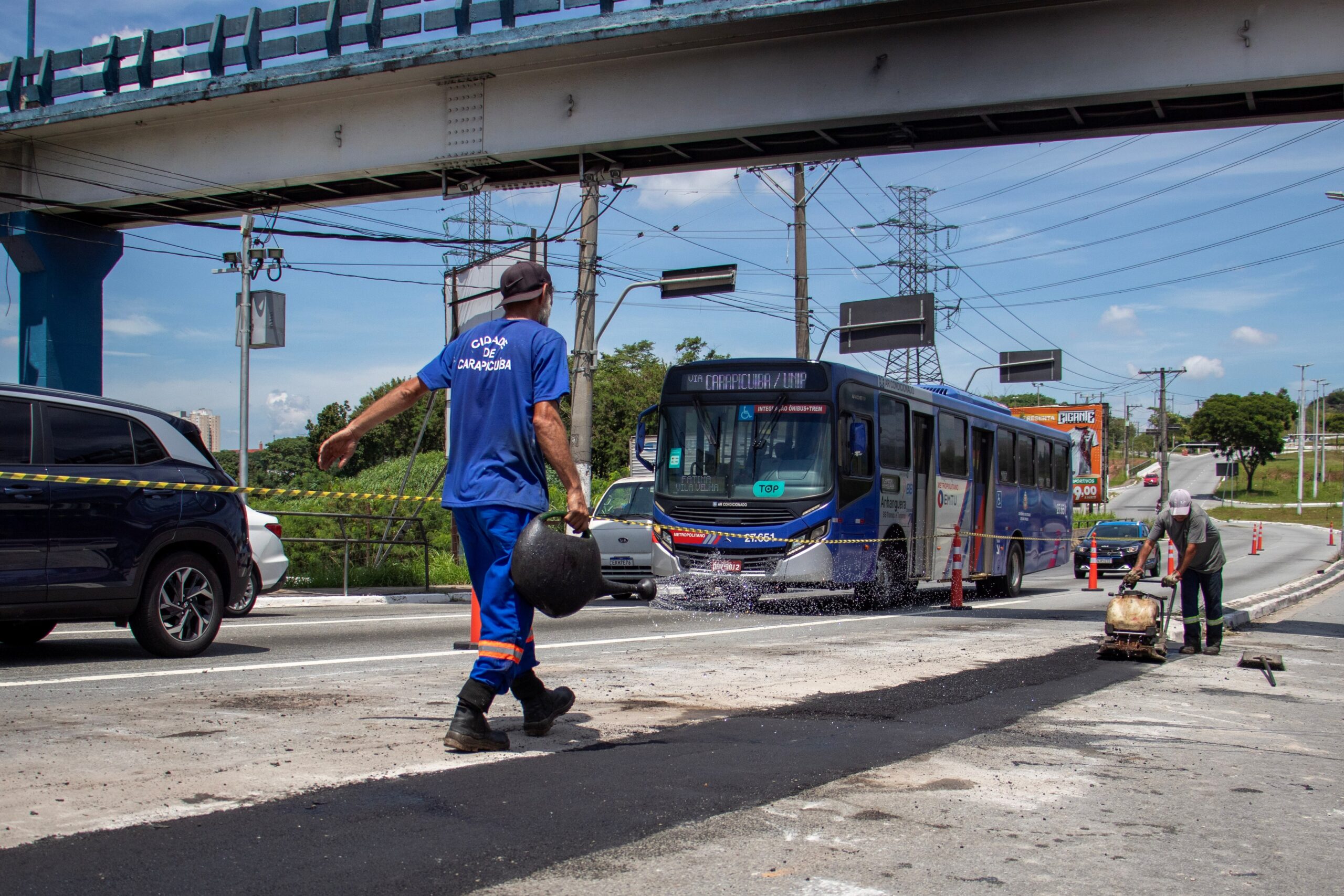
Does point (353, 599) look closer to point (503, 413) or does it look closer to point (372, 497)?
point (372, 497)

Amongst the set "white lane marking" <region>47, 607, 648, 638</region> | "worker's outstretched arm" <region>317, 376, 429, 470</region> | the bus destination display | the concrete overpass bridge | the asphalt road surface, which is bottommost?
"white lane marking" <region>47, 607, 648, 638</region>

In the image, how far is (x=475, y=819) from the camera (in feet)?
12.3

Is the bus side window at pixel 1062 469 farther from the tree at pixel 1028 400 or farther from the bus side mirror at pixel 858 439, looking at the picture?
the tree at pixel 1028 400

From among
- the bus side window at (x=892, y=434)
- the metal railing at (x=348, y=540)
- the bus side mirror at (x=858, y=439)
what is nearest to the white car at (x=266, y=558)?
the metal railing at (x=348, y=540)

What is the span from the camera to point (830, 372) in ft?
51.1

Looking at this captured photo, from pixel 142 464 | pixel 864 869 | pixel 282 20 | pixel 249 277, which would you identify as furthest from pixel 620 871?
pixel 249 277

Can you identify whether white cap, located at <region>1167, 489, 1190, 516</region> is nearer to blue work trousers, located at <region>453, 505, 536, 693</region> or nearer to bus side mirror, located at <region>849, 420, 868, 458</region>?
bus side mirror, located at <region>849, 420, 868, 458</region>

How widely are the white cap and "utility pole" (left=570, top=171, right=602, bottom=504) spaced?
42.0ft

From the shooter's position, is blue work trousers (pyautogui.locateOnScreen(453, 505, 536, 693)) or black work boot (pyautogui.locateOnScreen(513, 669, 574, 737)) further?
black work boot (pyautogui.locateOnScreen(513, 669, 574, 737))

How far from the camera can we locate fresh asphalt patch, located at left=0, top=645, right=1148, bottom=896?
3.14m

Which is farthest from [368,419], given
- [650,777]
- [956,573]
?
[956,573]

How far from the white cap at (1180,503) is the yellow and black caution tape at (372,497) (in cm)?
510

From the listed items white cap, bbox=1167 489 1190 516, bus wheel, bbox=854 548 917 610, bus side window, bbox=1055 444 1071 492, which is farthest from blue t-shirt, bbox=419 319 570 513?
bus side window, bbox=1055 444 1071 492

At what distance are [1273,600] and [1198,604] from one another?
9.09 m
